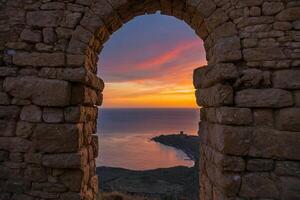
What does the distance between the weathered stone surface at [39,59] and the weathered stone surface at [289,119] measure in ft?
10.2

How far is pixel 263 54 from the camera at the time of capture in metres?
3.93

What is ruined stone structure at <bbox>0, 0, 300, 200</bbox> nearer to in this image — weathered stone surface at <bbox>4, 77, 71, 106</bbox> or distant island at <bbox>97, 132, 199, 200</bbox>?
weathered stone surface at <bbox>4, 77, 71, 106</bbox>

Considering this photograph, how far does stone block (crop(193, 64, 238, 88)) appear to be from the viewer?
156 inches

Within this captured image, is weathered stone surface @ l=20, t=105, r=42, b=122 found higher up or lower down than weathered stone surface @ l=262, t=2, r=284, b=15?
lower down

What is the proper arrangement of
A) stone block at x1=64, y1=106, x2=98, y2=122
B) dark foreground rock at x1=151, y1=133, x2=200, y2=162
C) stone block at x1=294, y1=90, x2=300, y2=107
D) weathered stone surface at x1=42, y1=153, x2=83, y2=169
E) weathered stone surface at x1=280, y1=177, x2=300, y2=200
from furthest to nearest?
dark foreground rock at x1=151, y1=133, x2=200, y2=162 → stone block at x1=64, y1=106, x2=98, y2=122 → weathered stone surface at x1=42, y1=153, x2=83, y2=169 → stone block at x1=294, y1=90, x2=300, y2=107 → weathered stone surface at x1=280, y1=177, x2=300, y2=200

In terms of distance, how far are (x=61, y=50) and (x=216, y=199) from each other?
3.10 m

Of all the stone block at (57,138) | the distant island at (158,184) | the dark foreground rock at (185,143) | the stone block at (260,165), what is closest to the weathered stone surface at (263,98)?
the stone block at (260,165)

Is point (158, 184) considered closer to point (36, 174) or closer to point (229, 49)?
point (36, 174)

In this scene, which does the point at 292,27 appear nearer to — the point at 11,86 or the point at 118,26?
the point at 118,26

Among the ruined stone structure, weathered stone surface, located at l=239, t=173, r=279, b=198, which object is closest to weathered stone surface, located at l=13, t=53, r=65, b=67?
the ruined stone structure

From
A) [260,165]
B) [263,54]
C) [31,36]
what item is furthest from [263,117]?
[31,36]

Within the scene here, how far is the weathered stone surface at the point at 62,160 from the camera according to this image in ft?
13.5

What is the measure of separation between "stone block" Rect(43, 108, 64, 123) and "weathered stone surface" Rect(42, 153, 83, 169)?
50cm

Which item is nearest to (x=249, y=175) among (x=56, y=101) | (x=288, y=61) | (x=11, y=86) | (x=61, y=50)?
(x=288, y=61)
